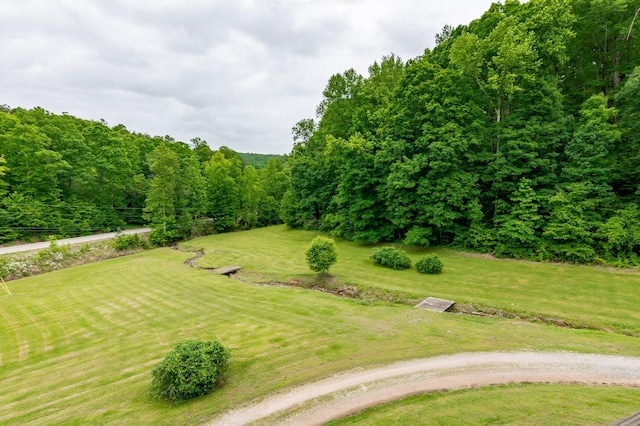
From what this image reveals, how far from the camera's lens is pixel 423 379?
287 inches

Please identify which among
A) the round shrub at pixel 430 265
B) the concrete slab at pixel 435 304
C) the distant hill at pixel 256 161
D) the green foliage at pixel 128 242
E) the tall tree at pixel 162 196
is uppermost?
the distant hill at pixel 256 161

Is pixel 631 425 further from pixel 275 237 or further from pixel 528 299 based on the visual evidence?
pixel 275 237

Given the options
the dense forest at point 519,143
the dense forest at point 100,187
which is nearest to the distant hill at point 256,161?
the dense forest at point 100,187

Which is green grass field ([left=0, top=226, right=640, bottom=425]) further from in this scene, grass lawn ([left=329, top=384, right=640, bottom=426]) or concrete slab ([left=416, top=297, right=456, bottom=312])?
concrete slab ([left=416, top=297, right=456, bottom=312])

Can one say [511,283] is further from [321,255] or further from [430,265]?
[321,255]

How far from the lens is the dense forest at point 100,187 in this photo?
29.7m

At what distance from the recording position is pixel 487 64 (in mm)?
22000

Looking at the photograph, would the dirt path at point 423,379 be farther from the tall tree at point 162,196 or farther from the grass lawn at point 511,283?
the tall tree at point 162,196

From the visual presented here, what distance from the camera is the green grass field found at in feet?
24.1

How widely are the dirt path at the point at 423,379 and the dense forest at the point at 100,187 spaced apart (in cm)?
3018

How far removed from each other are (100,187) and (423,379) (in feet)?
144

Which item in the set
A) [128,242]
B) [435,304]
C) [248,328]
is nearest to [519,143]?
[435,304]

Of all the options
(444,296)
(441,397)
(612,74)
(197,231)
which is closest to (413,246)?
(444,296)

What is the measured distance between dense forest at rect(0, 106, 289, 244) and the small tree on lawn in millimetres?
22316
